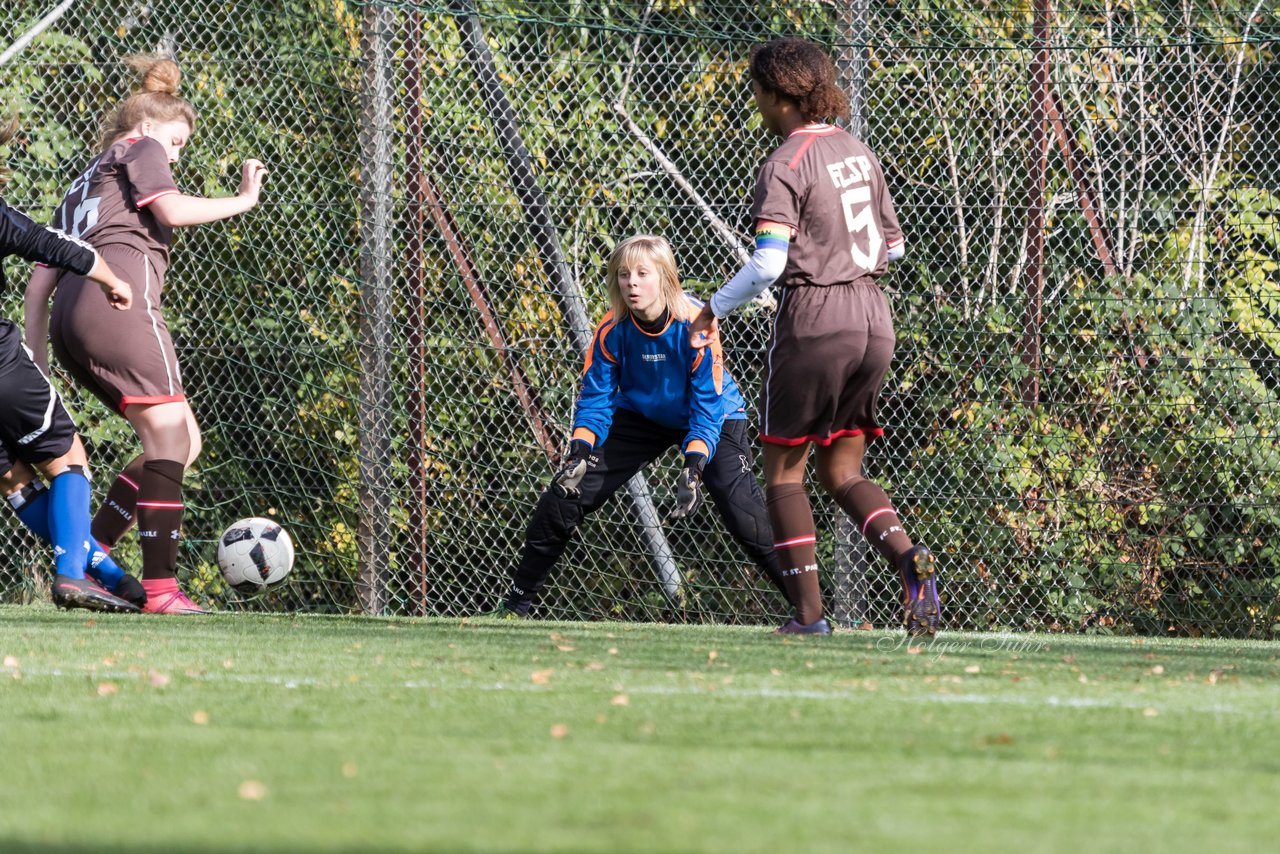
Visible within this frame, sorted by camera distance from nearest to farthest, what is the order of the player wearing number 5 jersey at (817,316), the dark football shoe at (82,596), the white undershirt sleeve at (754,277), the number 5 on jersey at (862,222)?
the white undershirt sleeve at (754,277)
the player wearing number 5 jersey at (817,316)
the number 5 on jersey at (862,222)
the dark football shoe at (82,596)

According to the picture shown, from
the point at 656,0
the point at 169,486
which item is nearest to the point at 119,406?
the point at 169,486

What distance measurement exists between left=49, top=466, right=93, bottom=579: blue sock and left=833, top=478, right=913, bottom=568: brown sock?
2.67m

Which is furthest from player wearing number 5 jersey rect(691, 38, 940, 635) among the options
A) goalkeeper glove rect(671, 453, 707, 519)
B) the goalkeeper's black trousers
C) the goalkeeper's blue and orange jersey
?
the goalkeeper's black trousers

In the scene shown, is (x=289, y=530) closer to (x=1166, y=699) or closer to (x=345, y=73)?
(x=345, y=73)

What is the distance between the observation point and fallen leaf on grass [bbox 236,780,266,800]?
7.48 feet

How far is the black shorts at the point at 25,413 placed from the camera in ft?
18.9

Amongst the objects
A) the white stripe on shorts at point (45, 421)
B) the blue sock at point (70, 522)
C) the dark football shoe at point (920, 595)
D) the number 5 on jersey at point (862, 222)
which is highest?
the number 5 on jersey at point (862, 222)

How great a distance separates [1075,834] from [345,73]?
6.64 meters

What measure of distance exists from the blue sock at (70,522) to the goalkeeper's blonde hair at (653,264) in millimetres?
2067

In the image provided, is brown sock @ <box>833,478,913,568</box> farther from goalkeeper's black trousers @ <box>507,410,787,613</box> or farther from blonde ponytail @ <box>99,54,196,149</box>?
blonde ponytail @ <box>99,54,196,149</box>

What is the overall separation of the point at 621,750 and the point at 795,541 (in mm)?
2678

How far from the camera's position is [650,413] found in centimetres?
643

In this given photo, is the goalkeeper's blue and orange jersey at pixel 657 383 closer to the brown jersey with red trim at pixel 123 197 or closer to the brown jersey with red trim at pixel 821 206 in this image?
the brown jersey with red trim at pixel 821 206

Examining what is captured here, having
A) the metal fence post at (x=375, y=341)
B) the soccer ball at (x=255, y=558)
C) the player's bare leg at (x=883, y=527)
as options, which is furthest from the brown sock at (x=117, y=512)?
the player's bare leg at (x=883, y=527)
